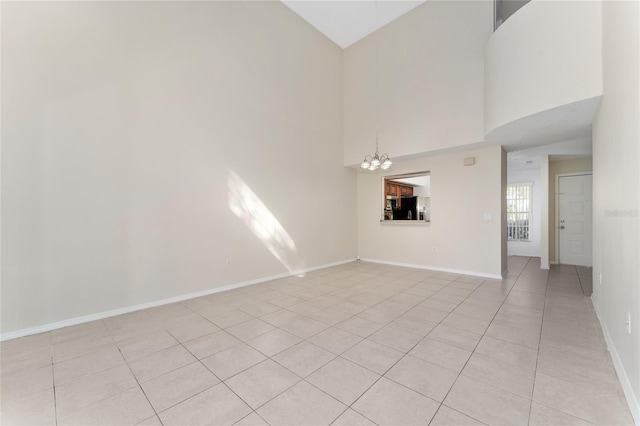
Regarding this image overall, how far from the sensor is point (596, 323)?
9.27 feet

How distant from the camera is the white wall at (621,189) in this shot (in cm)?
167

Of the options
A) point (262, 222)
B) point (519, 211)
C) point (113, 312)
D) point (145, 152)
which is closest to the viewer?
point (113, 312)

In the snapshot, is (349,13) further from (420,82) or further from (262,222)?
(262,222)

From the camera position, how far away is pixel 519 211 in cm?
758

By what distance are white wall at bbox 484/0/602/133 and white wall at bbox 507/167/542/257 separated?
15.8ft

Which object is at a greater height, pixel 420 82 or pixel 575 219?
pixel 420 82

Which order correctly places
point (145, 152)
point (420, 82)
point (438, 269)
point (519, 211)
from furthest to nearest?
point (519, 211), point (438, 269), point (420, 82), point (145, 152)

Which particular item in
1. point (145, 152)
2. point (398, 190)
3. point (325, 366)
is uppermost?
point (145, 152)

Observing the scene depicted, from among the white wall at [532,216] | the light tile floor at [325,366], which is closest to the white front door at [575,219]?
the white wall at [532,216]

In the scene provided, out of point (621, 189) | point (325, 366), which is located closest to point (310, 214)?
point (325, 366)

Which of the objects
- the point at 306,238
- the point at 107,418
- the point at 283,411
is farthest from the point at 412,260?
the point at 107,418

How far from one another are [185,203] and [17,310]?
6.58ft

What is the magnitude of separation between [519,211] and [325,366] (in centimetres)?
817

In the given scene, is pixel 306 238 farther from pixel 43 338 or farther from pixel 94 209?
pixel 43 338
